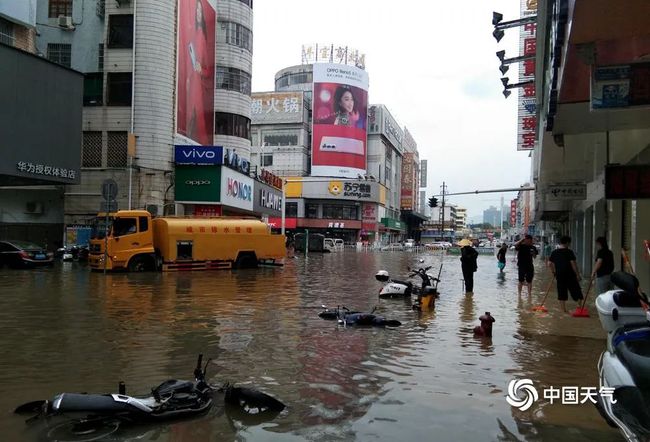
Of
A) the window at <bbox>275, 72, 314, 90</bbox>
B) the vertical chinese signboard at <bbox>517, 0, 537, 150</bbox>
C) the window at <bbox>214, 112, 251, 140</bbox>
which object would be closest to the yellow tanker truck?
the vertical chinese signboard at <bbox>517, 0, 537, 150</bbox>

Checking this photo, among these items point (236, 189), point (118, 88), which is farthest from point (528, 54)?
point (118, 88)

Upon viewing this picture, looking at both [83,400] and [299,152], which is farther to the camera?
[299,152]

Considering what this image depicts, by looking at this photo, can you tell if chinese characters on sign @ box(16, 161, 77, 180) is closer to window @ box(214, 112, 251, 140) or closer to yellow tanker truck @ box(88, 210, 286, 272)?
yellow tanker truck @ box(88, 210, 286, 272)

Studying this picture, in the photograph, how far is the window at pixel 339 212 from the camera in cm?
8231

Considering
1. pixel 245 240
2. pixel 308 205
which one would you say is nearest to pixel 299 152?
pixel 308 205

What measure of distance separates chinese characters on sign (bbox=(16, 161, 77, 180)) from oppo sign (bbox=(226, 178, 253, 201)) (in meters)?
10.1

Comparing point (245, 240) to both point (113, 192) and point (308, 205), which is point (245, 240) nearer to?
point (113, 192)

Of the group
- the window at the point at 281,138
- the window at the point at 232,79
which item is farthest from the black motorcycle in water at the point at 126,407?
the window at the point at 281,138

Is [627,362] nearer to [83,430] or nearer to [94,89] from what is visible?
[83,430]

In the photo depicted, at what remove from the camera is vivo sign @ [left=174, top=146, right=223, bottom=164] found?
32688mm

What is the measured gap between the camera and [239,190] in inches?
1451

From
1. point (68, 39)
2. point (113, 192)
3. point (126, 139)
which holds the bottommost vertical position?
point (113, 192)

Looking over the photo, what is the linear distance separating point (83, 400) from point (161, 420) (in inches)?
26.0

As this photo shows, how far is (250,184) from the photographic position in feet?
131
